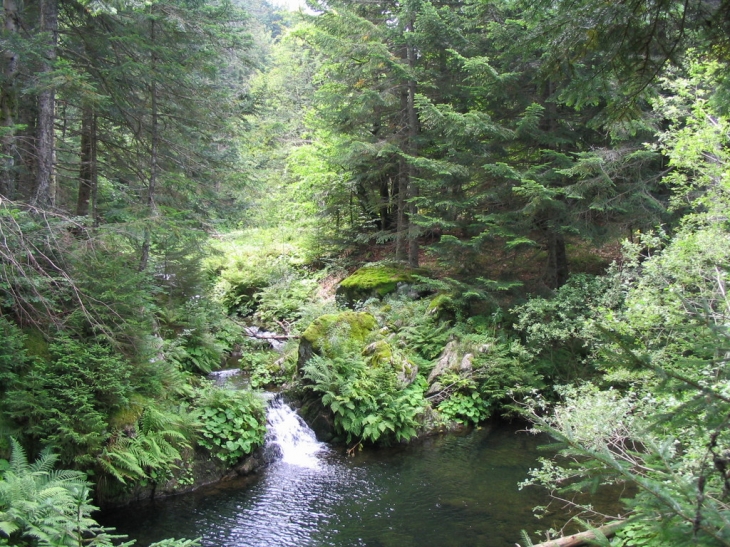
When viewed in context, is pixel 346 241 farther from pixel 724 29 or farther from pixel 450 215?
pixel 724 29

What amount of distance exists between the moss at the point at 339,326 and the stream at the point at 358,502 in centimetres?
183

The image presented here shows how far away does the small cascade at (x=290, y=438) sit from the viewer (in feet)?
28.7

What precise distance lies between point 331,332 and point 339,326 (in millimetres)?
315

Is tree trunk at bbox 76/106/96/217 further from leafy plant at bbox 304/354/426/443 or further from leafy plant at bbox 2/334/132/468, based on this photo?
leafy plant at bbox 304/354/426/443

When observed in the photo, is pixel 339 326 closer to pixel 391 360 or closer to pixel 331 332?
pixel 331 332

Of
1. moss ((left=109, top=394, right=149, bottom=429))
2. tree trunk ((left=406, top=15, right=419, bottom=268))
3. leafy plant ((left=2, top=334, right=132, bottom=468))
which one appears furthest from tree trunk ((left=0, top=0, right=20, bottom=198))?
tree trunk ((left=406, top=15, right=419, bottom=268))

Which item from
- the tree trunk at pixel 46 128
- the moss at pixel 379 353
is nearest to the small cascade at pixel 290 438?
the moss at pixel 379 353

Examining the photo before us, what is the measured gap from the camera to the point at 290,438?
30.2 ft

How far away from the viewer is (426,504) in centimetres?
720

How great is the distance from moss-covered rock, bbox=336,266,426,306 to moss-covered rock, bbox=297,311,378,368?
219 centimetres

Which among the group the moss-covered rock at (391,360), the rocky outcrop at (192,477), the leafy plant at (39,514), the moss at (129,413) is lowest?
the rocky outcrop at (192,477)

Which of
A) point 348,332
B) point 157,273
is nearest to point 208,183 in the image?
point 157,273

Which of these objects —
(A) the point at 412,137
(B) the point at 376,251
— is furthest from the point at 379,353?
(B) the point at 376,251

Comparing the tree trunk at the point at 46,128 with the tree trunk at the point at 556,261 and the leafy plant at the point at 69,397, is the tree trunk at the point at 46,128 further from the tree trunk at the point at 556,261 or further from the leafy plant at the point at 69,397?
the tree trunk at the point at 556,261
